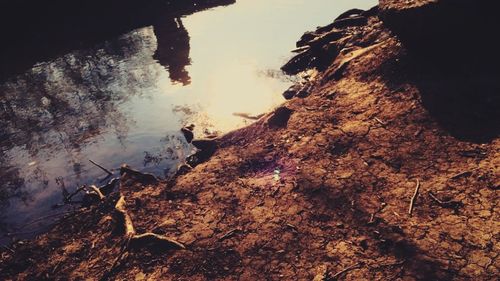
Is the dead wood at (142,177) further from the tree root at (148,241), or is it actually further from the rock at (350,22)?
the rock at (350,22)

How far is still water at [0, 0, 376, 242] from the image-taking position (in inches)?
394

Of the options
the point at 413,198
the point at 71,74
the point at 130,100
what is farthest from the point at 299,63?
the point at 71,74

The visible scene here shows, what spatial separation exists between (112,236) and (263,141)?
13.0ft

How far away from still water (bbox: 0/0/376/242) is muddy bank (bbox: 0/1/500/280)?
1.85 meters

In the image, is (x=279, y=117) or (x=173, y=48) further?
(x=173, y=48)

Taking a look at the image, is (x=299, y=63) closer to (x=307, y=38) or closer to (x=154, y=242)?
(x=307, y=38)

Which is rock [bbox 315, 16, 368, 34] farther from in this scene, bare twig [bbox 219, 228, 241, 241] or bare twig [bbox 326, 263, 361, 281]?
bare twig [bbox 326, 263, 361, 281]

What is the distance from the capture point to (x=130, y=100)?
1419 centimetres

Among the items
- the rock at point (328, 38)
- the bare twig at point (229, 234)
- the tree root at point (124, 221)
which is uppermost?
the rock at point (328, 38)

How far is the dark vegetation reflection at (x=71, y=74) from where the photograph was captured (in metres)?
11.1

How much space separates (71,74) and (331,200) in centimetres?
1630

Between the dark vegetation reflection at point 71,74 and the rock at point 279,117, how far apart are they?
3001 millimetres

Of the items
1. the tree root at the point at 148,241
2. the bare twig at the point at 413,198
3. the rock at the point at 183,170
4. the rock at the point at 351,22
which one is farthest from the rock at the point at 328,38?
the tree root at the point at 148,241

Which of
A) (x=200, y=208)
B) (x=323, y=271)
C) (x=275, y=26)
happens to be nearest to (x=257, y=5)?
(x=275, y=26)
